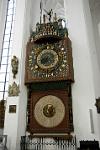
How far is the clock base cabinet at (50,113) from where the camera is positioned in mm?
5527

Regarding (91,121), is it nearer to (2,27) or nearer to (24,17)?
(24,17)

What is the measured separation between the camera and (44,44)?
6.52 m

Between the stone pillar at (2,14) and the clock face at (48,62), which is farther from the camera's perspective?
the stone pillar at (2,14)

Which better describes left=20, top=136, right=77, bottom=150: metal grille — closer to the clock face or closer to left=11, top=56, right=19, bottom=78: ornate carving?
the clock face

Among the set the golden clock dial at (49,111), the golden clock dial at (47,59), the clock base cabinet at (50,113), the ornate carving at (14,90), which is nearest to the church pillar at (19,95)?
the ornate carving at (14,90)

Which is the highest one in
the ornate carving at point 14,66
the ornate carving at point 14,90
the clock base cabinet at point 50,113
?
the ornate carving at point 14,66

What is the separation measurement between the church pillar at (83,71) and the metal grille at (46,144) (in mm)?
329

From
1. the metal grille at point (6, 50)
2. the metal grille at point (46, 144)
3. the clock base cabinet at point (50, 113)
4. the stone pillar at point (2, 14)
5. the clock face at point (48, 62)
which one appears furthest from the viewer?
the stone pillar at point (2, 14)

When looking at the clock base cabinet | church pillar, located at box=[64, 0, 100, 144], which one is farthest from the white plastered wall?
church pillar, located at box=[64, 0, 100, 144]

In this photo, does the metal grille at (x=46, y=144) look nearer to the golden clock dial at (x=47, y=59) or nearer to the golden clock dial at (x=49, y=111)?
the golden clock dial at (x=49, y=111)

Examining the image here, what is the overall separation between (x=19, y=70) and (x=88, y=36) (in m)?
2.48

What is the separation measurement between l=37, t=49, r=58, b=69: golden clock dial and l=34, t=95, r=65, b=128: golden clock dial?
955mm

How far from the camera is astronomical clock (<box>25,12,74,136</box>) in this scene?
18.4ft

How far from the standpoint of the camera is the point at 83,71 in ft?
19.5
